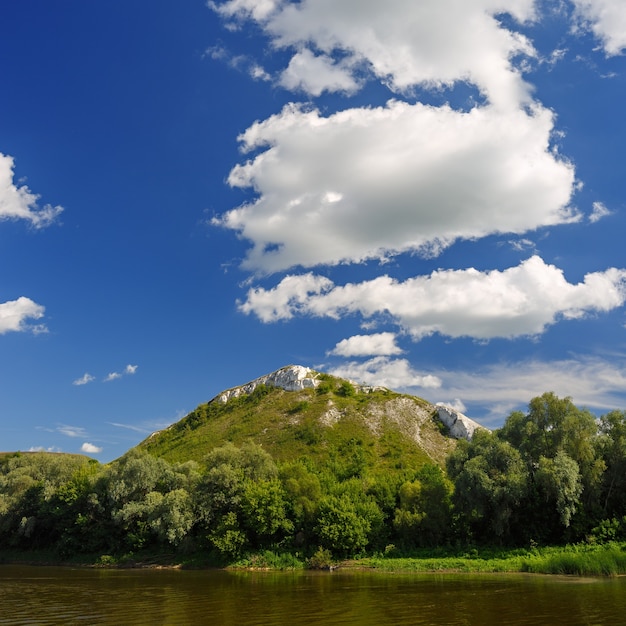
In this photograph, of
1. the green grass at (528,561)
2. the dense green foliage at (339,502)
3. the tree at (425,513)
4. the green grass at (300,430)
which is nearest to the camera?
the green grass at (528,561)

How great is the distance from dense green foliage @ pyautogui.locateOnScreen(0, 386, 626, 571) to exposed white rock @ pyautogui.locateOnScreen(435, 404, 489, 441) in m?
64.1

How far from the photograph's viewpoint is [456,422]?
531 ft

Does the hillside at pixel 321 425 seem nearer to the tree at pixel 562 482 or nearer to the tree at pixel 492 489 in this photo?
the tree at pixel 492 489

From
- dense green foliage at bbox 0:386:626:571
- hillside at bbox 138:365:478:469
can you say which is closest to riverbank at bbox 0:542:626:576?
dense green foliage at bbox 0:386:626:571

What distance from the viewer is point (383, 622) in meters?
28.8

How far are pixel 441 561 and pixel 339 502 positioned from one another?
16.0m

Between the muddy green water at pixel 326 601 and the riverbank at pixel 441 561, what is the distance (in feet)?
16.4

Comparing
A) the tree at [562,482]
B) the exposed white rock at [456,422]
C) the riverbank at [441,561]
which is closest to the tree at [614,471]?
the tree at [562,482]

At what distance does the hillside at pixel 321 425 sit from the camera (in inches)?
5566

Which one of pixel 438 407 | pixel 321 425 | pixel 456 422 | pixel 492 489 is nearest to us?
pixel 492 489

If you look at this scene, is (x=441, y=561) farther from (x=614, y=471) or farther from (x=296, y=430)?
(x=296, y=430)

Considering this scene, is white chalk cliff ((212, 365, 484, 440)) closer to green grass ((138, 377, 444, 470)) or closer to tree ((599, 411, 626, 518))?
green grass ((138, 377, 444, 470))

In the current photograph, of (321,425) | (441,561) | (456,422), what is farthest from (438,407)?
(441,561)

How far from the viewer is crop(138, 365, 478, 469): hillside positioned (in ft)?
464
